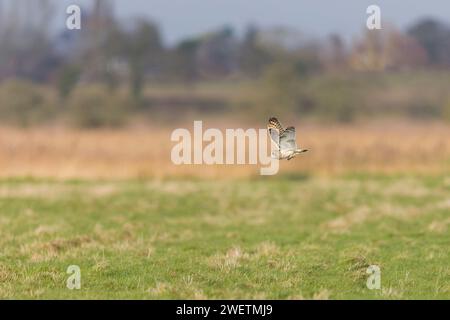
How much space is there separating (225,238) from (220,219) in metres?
2.92

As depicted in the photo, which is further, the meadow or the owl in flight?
the meadow

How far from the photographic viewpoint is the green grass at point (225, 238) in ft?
28.9

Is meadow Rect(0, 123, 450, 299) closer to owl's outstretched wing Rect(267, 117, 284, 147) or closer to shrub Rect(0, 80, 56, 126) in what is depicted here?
owl's outstretched wing Rect(267, 117, 284, 147)

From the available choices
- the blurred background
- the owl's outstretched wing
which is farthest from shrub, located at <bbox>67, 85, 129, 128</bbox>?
the owl's outstretched wing

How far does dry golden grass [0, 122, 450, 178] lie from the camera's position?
82.4 feet

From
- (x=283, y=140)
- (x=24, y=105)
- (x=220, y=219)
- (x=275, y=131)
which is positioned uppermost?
(x=24, y=105)

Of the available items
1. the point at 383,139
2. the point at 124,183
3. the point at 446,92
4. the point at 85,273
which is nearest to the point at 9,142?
the point at 124,183

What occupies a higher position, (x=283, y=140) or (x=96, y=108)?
(x=96, y=108)

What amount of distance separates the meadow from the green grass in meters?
0.04

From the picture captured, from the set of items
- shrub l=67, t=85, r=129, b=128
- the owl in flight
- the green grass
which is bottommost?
the green grass

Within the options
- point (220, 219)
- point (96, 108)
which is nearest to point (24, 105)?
point (96, 108)

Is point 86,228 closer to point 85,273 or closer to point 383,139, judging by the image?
point 85,273

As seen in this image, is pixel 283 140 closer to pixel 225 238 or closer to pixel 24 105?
pixel 225 238

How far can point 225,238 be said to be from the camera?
13.5 metres
